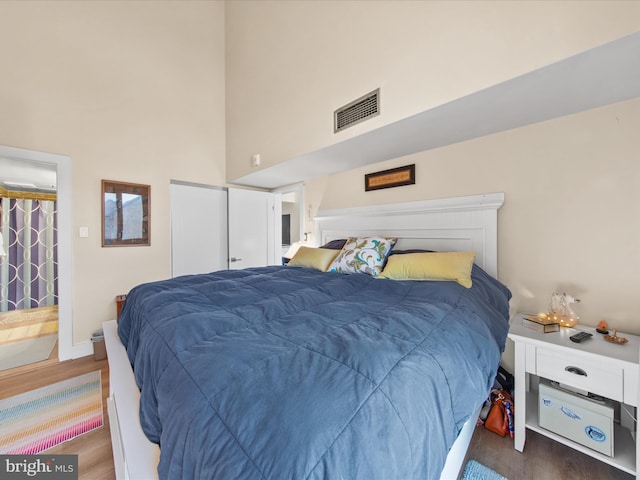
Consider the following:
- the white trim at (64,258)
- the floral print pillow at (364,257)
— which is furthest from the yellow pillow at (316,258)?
the white trim at (64,258)

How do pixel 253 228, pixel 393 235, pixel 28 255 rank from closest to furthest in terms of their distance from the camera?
1. pixel 393 235
2. pixel 253 228
3. pixel 28 255

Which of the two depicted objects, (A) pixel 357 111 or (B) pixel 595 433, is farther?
(A) pixel 357 111

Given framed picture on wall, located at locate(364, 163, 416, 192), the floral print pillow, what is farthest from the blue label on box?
framed picture on wall, located at locate(364, 163, 416, 192)

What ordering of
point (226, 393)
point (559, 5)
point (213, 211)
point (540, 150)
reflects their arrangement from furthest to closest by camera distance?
1. point (213, 211)
2. point (540, 150)
3. point (559, 5)
4. point (226, 393)

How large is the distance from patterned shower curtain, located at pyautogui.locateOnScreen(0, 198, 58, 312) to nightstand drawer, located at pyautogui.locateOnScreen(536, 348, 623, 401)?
19.2 ft

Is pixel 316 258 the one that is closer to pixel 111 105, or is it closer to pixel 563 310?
pixel 563 310

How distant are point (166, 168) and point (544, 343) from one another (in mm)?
3716

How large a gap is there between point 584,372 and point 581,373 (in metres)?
0.02

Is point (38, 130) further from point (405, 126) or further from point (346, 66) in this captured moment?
point (405, 126)

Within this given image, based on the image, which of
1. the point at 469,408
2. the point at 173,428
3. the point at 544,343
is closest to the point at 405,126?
the point at 544,343

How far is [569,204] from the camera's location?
5.32 feet

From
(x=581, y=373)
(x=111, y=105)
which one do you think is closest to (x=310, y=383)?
(x=581, y=373)

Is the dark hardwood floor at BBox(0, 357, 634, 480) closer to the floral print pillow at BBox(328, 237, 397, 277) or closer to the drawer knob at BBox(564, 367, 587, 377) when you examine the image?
the drawer knob at BBox(564, 367, 587, 377)

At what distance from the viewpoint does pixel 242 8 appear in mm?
3291
